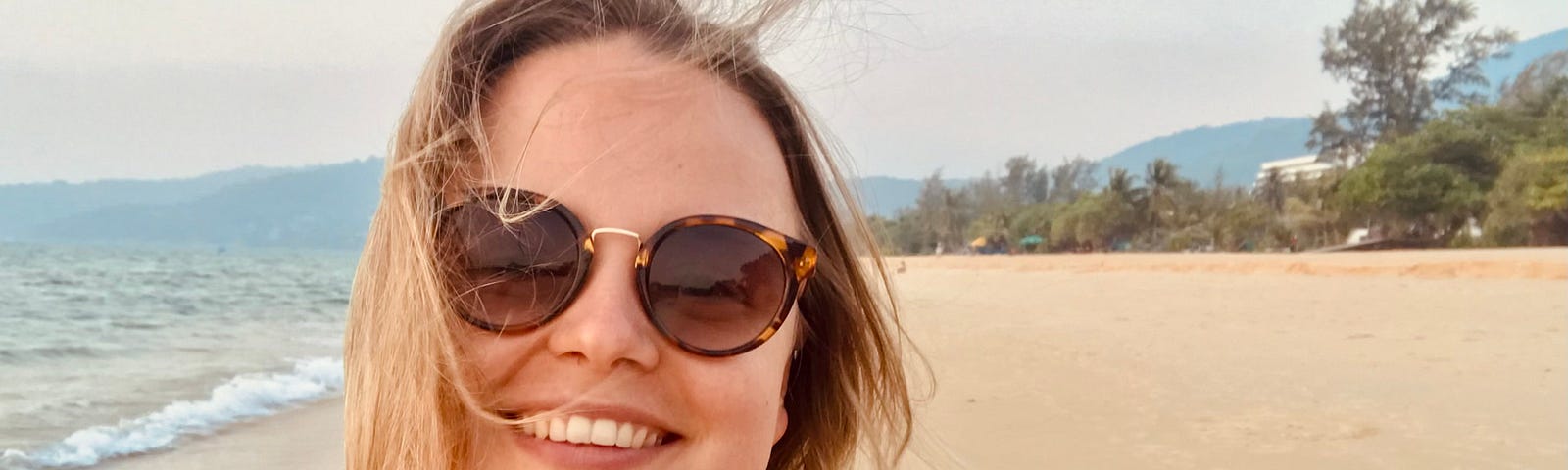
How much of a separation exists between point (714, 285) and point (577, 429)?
215 mm

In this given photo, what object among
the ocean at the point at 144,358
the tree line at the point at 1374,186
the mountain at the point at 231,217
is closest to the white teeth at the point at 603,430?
the ocean at the point at 144,358

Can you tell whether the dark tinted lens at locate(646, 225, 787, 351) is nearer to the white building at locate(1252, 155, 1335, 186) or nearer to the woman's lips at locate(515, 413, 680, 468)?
the woman's lips at locate(515, 413, 680, 468)

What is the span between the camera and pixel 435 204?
38.4 inches

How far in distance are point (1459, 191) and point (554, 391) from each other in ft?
112

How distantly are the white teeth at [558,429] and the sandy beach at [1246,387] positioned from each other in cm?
120

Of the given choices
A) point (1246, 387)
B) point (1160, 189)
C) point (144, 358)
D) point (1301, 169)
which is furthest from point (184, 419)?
point (1301, 169)

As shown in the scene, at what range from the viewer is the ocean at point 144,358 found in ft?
17.6

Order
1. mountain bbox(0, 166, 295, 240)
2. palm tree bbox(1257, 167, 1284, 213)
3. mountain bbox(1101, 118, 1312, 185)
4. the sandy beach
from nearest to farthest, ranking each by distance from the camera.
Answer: the sandy beach
mountain bbox(0, 166, 295, 240)
palm tree bbox(1257, 167, 1284, 213)
mountain bbox(1101, 118, 1312, 185)

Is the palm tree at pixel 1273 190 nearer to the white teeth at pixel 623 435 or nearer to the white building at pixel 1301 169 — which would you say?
the white building at pixel 1301 169

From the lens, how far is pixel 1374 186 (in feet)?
97.1

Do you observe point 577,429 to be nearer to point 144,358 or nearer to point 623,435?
point 623,435

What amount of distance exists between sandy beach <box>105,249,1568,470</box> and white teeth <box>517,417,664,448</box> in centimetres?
Result: 116

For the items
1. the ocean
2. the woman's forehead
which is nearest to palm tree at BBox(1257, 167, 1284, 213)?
the ocean

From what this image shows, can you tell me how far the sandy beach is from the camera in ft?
14.3
